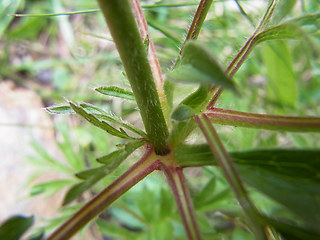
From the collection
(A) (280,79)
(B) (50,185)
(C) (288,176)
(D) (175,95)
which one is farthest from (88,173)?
(A) (280,79)

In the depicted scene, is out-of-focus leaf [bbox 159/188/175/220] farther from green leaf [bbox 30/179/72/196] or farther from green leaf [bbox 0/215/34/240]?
green leaf [bbox 0/215/34/240]

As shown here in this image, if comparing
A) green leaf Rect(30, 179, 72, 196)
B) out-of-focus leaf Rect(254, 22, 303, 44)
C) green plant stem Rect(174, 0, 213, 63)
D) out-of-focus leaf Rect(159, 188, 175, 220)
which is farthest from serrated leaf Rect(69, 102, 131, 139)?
green leaf Rect(30, 179, 72, 196)

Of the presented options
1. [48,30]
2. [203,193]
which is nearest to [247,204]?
[203,193]

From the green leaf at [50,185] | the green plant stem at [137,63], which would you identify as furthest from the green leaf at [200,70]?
the green leaf at [50,185]

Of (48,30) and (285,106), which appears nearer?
(285,106)

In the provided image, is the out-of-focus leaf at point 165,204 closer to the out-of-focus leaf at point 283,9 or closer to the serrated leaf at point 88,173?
the serrated leaf at point 88,173

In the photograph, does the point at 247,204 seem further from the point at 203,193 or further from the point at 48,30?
the point at 48,30
